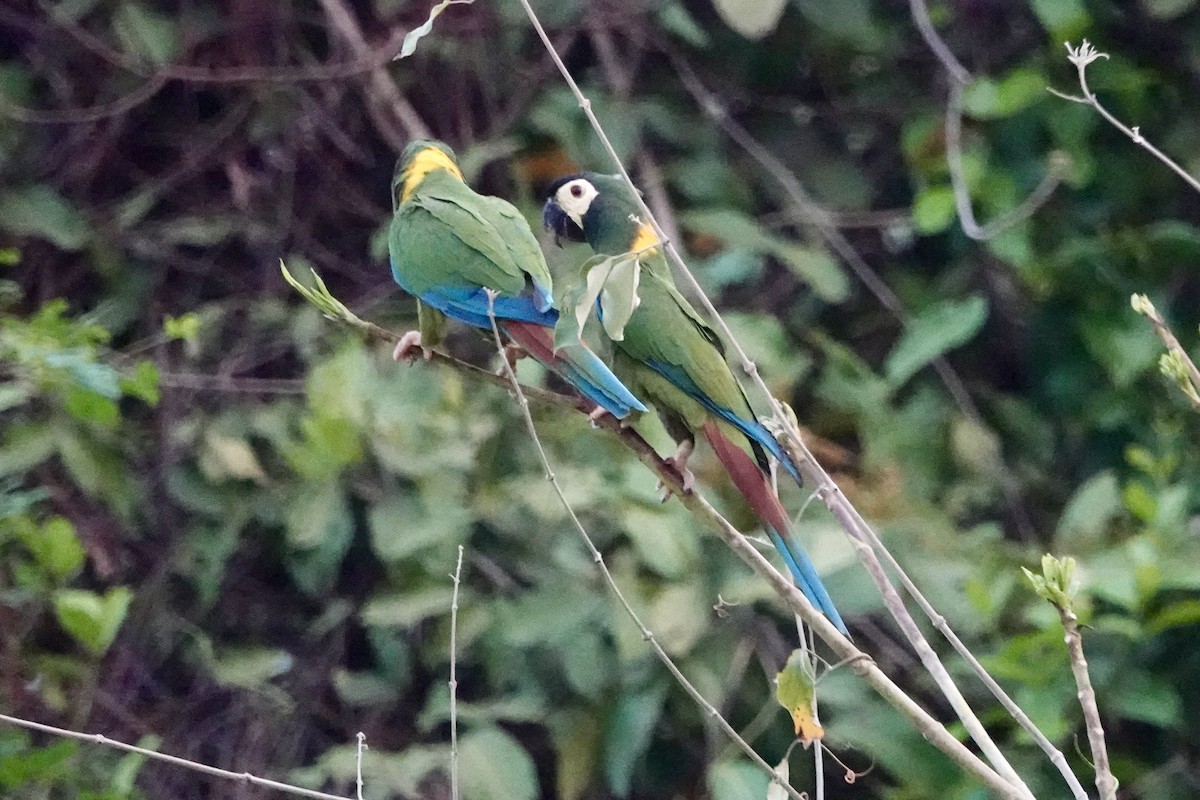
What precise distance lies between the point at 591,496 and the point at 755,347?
0.44 m

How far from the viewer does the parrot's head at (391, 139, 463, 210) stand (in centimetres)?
171

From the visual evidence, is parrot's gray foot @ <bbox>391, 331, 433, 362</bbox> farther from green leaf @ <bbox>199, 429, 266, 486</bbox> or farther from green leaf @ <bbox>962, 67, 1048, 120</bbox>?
green leaf @ <bbox>962, 67, 1048, 120</bbox>

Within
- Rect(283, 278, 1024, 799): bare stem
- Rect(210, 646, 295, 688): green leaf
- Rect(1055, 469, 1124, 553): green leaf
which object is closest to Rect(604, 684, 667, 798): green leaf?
Rect(210, 646, 295, 688): green leaf

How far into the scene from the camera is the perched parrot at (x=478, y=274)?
49.9 inches

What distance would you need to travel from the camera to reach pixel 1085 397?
2609mm

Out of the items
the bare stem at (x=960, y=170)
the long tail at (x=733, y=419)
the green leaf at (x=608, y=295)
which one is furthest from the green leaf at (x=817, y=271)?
the green leaf at (x=608, y=295)

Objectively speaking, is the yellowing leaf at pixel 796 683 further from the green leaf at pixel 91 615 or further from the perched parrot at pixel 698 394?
the green leaf at pixel 91 615

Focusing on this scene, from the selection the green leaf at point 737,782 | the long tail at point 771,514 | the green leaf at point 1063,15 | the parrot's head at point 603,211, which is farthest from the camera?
the green leaf at point 1063,15

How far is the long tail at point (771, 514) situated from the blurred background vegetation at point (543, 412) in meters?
0.52

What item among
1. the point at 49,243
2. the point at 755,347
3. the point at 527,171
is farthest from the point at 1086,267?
the point at 49,243

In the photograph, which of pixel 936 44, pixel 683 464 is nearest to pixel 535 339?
pixel 683 464

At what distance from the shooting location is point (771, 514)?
1.37m

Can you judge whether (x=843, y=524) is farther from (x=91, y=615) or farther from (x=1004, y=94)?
(x=1004, y=94)

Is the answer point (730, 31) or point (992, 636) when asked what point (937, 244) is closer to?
point (730, 31)
